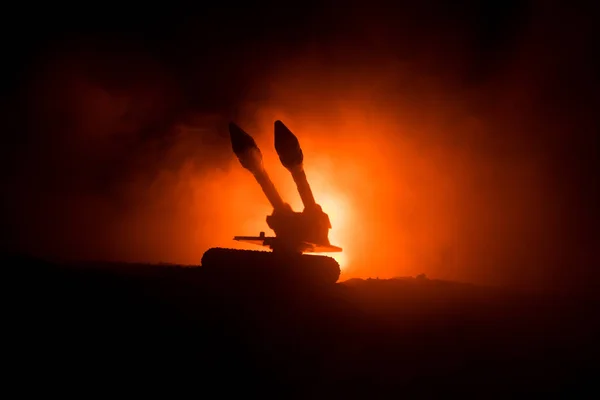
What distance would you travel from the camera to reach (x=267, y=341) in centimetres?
552

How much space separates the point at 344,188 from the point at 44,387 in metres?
11.9

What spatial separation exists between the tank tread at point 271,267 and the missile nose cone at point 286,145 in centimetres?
174

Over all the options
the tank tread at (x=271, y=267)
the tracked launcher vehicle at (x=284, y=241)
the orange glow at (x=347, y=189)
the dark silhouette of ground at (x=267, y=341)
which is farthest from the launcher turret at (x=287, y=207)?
the orange glow at (x=347, y=189)

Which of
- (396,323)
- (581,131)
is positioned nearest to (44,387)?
(396,323)

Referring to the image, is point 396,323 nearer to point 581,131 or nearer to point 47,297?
point 47,297

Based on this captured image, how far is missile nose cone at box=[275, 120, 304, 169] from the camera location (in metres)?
7.91

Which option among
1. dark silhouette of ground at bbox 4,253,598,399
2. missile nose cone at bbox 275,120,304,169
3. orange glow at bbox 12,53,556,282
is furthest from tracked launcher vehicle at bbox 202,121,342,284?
orange glow at bbox 12,53,556,282

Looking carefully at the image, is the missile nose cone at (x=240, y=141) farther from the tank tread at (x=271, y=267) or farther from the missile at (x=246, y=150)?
the tank tread at (x=271, y=267)

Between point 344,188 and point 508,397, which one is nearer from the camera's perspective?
point 508,397

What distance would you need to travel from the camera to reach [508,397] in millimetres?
4770

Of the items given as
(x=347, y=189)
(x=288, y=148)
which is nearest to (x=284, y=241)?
(x=288, y=148)

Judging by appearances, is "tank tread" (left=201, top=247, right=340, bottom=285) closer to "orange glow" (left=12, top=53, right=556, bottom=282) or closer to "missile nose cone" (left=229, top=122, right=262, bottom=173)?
"missile nose cone" (left=229, top=122, right=262, bottom=173)

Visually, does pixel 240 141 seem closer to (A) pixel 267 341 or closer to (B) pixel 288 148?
(B) pixel 288 148

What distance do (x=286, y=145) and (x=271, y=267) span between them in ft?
7.03
